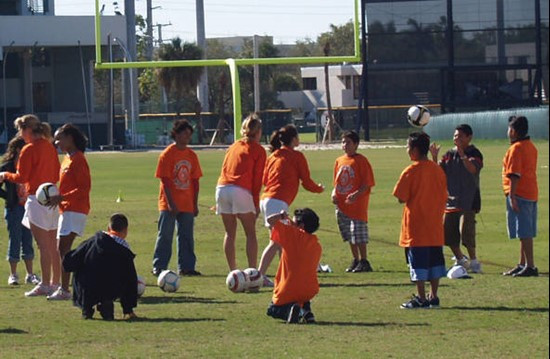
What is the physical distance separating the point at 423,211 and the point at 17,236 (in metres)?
4.92

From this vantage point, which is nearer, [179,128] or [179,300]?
[179,300]

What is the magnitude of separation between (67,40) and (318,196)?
44.2 metres

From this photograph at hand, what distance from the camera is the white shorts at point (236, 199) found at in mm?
12719

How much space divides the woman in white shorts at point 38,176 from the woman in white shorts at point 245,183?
1.82 meters

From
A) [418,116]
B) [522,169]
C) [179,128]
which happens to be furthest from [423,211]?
[418,116]

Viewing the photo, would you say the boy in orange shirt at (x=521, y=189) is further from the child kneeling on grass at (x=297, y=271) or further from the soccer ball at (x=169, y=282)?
the soccer ball at (x=169, y=282)

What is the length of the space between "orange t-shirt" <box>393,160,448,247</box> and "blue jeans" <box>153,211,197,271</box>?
390 cm

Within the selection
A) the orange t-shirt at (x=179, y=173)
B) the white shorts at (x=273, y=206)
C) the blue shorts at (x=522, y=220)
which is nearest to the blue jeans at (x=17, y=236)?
the orange t-shirt at (x=179, y=173)

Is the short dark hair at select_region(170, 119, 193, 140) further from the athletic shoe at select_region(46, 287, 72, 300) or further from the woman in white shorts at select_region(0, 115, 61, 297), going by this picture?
the athletic shoe at select_region(46, 287, 72, 300)

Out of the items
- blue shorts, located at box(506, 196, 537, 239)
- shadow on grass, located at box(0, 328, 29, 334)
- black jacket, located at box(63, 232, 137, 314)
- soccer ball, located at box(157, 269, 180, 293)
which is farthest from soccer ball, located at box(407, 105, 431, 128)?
shadow on grass, located at box(0, 328, 29, 334)

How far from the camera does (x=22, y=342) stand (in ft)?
31.3

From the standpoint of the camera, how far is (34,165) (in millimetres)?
12000

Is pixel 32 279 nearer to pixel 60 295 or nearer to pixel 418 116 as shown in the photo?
pixel 60 295

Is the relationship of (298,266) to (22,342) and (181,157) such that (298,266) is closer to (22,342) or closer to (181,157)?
(22,342)
